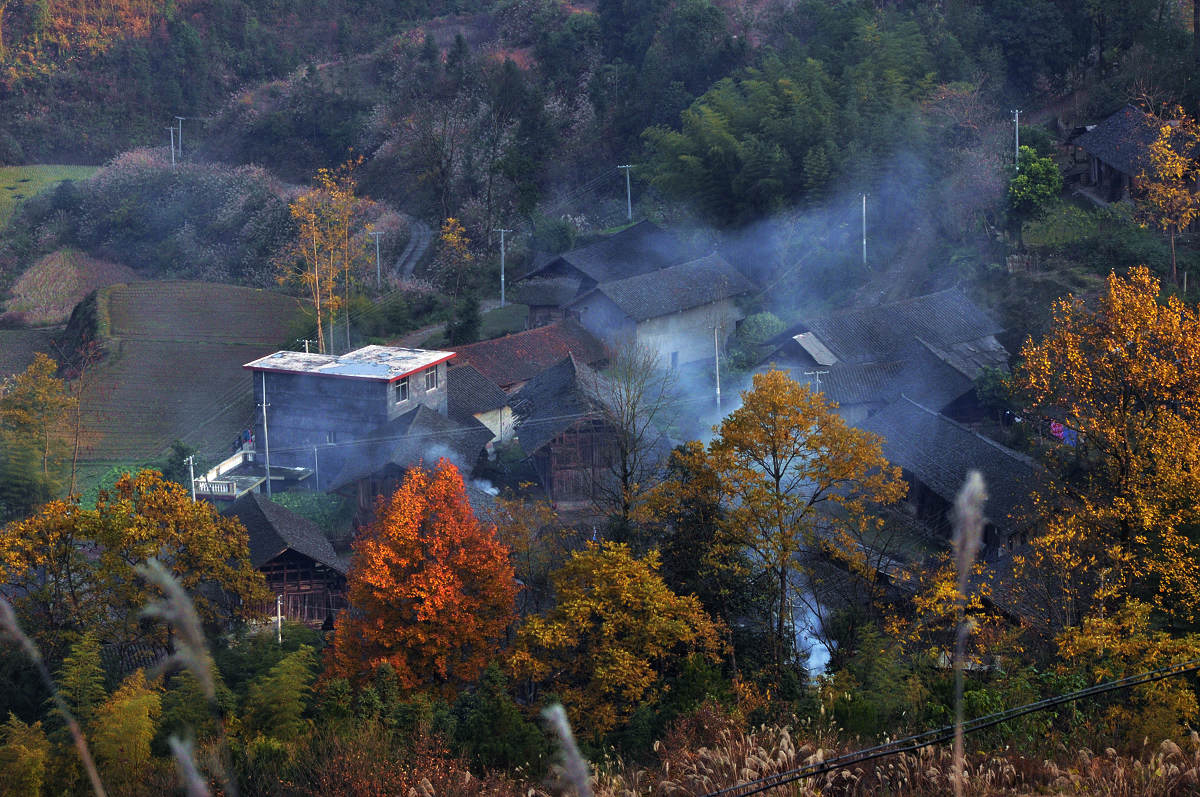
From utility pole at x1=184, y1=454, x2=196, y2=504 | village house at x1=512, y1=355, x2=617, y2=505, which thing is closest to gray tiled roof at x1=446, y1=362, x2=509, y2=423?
village house at x1=512, y1=355, x2=617, y2=505

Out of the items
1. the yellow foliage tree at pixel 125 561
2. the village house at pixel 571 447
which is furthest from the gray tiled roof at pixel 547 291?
the yellow foliage tree at pixel 125 561

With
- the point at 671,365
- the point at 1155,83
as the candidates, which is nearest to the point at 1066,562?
the point at 671,365

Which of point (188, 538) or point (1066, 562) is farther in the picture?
point (188, 538)

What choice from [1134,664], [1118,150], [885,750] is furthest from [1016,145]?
[885,750]

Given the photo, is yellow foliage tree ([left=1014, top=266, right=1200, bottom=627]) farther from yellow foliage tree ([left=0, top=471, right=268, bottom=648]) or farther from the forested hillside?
yellow foliage tree ([left=0, top=471, right=268, bottom=648])

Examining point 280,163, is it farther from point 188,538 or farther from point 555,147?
point 188,538

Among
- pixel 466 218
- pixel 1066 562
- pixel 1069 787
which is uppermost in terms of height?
pixel 1069 787

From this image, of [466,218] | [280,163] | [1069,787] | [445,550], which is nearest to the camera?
[1069,787]
